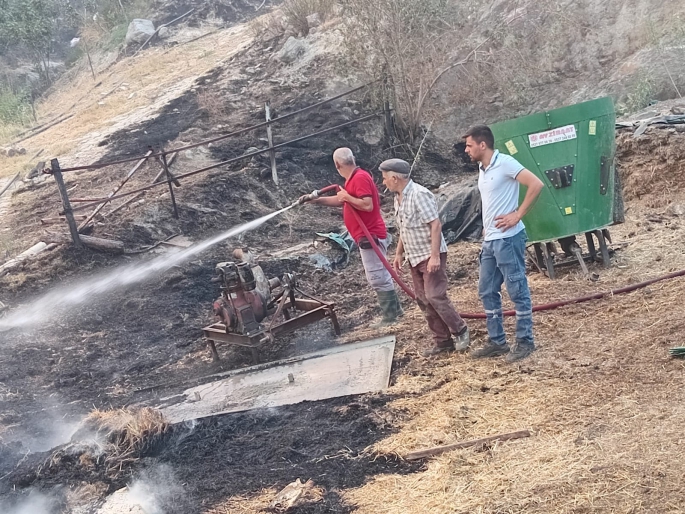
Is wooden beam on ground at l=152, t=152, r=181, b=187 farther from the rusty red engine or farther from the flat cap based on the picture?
the flat cap

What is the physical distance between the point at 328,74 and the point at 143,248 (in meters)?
7.81

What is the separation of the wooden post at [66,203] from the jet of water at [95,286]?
0.74 metres

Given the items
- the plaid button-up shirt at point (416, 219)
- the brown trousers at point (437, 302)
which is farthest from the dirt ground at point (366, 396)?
the plaid button-up shirt at point (416, 219)

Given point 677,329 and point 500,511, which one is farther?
point 677,329

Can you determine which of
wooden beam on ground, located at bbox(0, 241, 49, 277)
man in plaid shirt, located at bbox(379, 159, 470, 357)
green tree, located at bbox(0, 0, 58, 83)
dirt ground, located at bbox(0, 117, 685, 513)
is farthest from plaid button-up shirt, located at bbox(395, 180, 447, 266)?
green tree, located at bbox(0, 0, 58, 83)

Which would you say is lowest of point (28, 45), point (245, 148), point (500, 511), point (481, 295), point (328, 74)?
point (500, 511)

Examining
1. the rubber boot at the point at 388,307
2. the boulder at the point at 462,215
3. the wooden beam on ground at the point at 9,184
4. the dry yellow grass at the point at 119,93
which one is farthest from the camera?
the dry yellow grass at the point at 119,93

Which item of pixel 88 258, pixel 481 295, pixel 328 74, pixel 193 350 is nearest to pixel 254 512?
pixel 481 295

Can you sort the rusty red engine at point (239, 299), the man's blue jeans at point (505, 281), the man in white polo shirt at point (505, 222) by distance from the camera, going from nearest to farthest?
the man in white polo shirt at point (505, 222), the man's blue jeans at point (505, 281), the rusty red engine at point (239, 299)

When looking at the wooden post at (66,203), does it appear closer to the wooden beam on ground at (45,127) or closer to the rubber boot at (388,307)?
the rubber boot at (388,307)

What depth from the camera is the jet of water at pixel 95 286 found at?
341 inches

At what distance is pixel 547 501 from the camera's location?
3.32m

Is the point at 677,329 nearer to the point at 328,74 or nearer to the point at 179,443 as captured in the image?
the point at 179,443

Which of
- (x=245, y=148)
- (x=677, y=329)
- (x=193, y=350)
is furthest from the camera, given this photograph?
(x=245, y=148)
